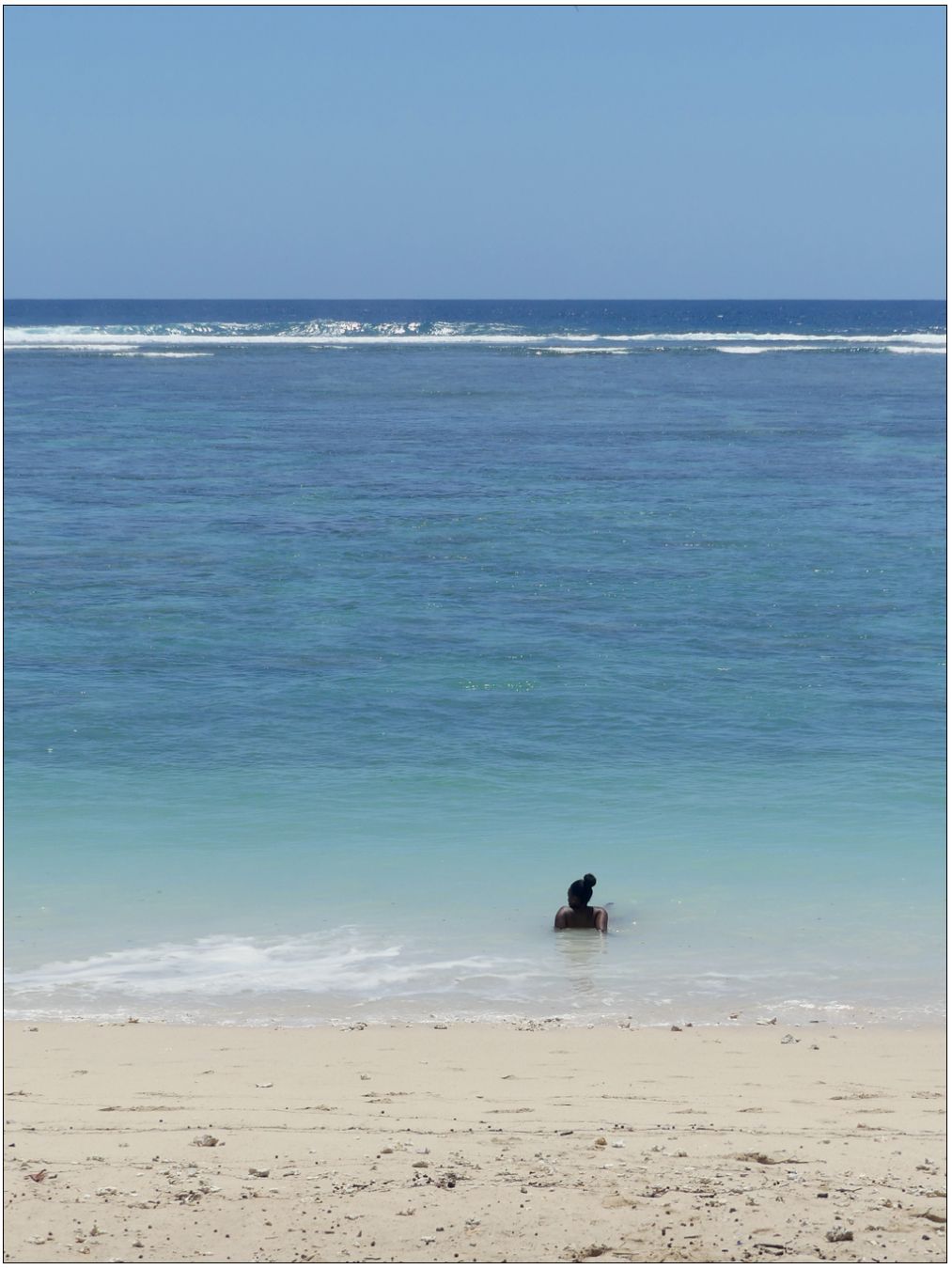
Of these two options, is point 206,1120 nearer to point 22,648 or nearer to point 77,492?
point 22,648

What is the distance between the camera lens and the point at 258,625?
66.8ft

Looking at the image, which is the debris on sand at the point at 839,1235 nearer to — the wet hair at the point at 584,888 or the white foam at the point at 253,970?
the white foam at the point at 253,970

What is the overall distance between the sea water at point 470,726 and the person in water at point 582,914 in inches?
5.8

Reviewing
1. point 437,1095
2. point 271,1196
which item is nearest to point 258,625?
point 437,1095

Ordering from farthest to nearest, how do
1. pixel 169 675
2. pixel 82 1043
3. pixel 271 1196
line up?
pixel 169 675 → pixel 82 1043 → pixel 271 1196

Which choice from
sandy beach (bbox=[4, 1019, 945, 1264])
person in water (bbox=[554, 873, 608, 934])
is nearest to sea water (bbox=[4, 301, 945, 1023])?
person in water (bbox=[554, 873, 608, 934])

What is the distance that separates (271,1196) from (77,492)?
A: 2593 cm

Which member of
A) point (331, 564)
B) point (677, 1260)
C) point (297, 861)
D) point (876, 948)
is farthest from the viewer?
point (331, 564)

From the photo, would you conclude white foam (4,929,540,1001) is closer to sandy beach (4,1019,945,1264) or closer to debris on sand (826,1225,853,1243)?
sandy beach (4,1019,945,1264)

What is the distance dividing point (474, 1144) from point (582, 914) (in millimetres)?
3809

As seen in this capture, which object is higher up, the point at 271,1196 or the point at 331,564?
the point at 331,564

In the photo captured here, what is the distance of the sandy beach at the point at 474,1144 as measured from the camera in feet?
19.3

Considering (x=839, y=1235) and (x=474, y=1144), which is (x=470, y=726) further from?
(x=839, y=1235)

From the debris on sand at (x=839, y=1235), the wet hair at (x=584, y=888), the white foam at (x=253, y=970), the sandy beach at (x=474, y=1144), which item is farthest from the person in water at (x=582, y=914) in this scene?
the debris on sand at (x=839, y=1235)
